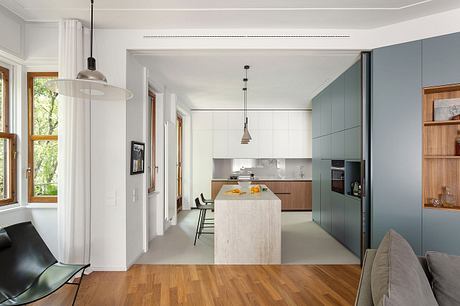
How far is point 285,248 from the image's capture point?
14.0 feet

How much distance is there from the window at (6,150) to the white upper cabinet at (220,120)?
4.90m

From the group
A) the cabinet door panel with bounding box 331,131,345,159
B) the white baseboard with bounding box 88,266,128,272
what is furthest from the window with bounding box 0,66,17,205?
the cabinet door panel with bounding box 331,131,345,159

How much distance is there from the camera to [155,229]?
16.4 feet

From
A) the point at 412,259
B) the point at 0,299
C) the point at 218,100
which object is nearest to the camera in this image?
the point at 412,259

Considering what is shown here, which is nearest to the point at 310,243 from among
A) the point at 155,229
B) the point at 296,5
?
the point at 155,229

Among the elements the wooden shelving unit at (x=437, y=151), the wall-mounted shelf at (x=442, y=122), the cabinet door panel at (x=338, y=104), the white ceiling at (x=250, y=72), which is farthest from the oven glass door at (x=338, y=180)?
the white ceiling at (x=250, y=72)

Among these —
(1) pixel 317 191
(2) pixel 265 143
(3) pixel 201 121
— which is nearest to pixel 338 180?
(1) pixel 317 191

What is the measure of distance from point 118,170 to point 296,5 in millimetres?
2799

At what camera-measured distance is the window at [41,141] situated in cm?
343

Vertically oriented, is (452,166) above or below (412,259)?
above

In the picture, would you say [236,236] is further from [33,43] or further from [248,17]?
[33,43]

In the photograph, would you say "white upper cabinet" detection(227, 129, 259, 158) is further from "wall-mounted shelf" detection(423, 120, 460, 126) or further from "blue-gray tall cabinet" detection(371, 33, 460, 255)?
"wall-mounted shelf" detection(423, 120, 460, 126)

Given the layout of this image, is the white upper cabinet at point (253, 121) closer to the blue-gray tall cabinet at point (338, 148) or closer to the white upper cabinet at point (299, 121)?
the white upper cabinet at point (299, 121)

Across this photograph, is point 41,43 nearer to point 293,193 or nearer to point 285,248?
point 285,248
